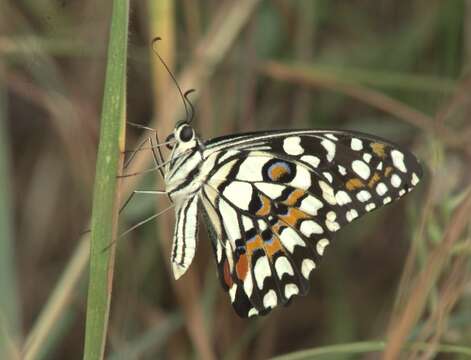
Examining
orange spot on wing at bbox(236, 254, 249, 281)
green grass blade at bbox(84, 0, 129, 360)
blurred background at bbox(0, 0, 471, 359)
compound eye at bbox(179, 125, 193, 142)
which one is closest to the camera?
green grass blade at bbox(84, 0, 129, 360)

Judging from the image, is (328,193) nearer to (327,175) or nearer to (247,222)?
(327,175)

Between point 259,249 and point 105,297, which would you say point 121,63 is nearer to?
point 105,297

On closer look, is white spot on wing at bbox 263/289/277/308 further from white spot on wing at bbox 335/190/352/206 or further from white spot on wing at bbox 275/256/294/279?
white spot on wing at bbox 335/190/352/206

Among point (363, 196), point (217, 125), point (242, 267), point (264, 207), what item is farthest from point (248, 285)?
point (217, 125)

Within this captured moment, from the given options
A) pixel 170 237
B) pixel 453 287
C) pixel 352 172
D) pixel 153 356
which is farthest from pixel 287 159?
pixel 153 356

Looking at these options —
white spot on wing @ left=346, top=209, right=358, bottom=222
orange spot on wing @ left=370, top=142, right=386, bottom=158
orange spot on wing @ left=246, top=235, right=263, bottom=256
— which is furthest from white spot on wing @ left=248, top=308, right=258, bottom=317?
orange spot on wing @ left=370, top=142, right=386, bottom=158

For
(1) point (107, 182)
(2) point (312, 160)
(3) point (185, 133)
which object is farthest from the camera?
(2) point (312, 160)

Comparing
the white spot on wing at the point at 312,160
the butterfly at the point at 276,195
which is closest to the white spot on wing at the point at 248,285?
the butterfly at the point at 276,195
